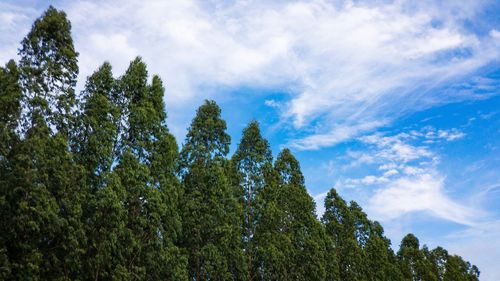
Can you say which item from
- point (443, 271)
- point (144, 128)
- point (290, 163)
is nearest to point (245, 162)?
point (290, 163)

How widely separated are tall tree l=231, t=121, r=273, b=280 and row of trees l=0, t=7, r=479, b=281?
62 mm

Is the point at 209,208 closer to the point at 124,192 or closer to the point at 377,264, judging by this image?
the point at 124,192

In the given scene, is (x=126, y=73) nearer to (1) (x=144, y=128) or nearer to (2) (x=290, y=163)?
(1) (x=144, y=128)

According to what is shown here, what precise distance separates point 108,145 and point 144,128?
1.59 meters

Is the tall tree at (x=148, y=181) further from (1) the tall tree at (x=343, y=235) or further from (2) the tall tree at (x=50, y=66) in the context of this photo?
(1) the tall tree at (x=343, y=235)

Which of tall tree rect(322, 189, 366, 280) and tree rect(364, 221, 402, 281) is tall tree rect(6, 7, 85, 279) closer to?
tall tree rect(322, 189, 366, 280)

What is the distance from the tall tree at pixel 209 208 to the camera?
622 inches

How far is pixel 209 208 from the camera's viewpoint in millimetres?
16484

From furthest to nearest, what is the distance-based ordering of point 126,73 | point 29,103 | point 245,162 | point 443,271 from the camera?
1. point 443,271
2. point 245,162
3. point 126,73
4. point 29,103

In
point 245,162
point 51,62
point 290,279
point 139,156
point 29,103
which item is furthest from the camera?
point 245,162

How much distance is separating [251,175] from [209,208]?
4577mm

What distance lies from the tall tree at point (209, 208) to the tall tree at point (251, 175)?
192 cm

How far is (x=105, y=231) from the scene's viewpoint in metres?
12.0

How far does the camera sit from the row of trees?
36.4 ft
